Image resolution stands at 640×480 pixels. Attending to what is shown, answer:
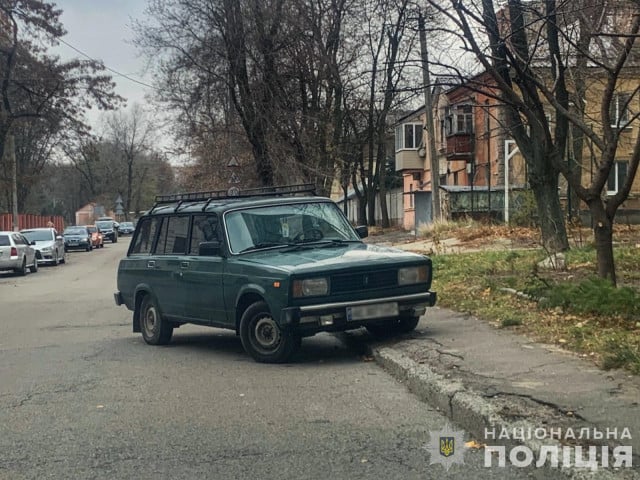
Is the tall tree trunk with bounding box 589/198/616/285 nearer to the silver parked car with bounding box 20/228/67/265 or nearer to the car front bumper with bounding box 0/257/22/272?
the car front bumper with bounding box 0/257/22/272

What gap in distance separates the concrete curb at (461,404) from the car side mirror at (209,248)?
2.25 metres

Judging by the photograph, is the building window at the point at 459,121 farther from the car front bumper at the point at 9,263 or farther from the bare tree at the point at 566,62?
the bare tree at the point at 566,62

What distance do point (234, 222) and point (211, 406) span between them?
9.83ft

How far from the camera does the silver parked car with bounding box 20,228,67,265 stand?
1247 inches

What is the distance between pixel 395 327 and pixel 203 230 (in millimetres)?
2568

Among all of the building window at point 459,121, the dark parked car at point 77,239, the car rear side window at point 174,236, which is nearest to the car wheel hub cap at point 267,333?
the car rear side window at point 174,236

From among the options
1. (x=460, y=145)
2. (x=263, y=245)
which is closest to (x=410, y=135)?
(x=460, y=145)

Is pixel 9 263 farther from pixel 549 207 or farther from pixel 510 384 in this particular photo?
pixel 510 384

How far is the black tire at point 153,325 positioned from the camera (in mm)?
10172

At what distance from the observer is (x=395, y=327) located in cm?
944

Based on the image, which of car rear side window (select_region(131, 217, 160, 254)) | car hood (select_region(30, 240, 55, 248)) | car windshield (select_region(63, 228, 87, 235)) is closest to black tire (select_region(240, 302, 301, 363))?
car rear side window (select_region(131, 217, 160, 254))

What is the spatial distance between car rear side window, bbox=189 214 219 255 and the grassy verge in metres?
3.53

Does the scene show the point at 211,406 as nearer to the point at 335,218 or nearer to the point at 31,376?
the point at 31,376

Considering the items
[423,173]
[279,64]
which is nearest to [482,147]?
[423,173]
